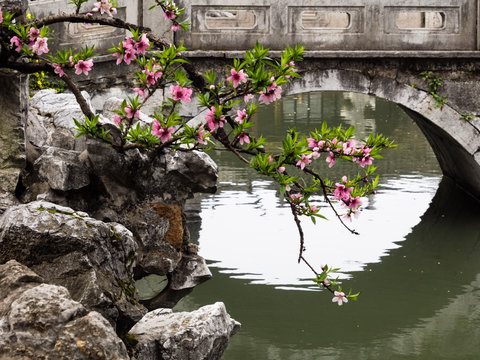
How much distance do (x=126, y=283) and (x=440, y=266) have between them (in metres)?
4.41

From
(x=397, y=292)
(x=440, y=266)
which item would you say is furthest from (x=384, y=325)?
(x=440, y=266)

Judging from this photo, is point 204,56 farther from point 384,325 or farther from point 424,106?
point 384,325

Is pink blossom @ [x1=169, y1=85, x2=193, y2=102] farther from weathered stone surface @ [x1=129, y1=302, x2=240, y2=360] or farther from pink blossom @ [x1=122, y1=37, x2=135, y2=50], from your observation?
weathered stone surface @ [x1=129, y1=302, x2=240, y2=360]

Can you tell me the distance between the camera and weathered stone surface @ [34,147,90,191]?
4160 millimetres

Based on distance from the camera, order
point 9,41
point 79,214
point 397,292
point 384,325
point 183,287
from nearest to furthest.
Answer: point 79,214
point 9,41
point 183,287
point 384,325
point 397,292

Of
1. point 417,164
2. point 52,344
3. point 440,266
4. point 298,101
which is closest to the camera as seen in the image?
point 52,344

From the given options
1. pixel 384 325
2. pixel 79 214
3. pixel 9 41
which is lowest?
pixel 384 325

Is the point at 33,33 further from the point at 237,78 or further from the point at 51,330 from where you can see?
the point at 51,330

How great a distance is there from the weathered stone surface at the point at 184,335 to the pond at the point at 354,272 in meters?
1.49

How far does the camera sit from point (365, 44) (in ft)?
26.2

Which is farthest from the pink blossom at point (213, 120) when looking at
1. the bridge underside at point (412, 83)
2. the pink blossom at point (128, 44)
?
the bridge underside at point (412, 83)

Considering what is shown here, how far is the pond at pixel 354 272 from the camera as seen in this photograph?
18.2 ft

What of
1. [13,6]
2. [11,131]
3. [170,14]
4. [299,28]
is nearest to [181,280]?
[11,131]

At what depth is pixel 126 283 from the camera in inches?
145
